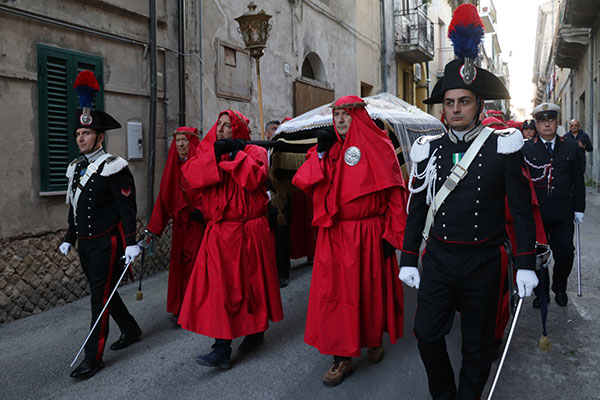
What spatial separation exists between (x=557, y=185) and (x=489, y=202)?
9.52 feet

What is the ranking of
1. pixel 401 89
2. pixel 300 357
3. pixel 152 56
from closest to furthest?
pixel 300 357 → pixel 152 56 → pixel 401 89

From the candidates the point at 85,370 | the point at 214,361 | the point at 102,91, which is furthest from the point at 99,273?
the point at 102,91

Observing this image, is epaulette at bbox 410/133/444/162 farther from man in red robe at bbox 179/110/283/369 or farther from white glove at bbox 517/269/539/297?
man in red robe at bbox 179/110/283/369

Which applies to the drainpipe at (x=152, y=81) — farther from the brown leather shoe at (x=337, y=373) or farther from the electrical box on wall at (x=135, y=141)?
the brown leather shoe at (x=337, y=373)

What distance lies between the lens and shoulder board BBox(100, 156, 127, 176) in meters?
4.23

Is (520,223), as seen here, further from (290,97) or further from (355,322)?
(290,97)

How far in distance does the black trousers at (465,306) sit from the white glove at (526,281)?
4.3 inches

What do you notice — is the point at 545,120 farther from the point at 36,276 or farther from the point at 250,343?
the point at 36,276

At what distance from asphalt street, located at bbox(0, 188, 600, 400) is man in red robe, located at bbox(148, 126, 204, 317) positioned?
0.46m

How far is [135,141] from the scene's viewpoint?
25.0 ft

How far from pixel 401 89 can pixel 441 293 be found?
18.7 metres

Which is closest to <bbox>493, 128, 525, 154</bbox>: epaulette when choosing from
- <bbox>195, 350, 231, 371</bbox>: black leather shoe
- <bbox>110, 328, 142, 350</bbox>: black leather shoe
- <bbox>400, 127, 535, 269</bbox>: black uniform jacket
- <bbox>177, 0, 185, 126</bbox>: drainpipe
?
<bbox>400, 127, 535, 269</bbox>: black uniform jacket

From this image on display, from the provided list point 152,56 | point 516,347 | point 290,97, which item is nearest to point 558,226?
point 516,347

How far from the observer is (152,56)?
7.74 meters
